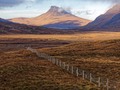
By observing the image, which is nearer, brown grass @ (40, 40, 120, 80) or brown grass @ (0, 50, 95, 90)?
brown grass @ (0, 50, 95, 90)

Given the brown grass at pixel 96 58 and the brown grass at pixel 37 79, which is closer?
the brown grass at pixel 37 79

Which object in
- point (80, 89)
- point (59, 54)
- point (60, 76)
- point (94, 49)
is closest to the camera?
point (80, 89)

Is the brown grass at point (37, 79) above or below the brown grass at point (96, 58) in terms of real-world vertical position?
above

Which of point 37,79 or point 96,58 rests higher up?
point 37,79

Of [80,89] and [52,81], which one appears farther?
[52,81]

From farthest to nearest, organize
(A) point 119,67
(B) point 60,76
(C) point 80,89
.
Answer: (A) point 119,67, (B) point 60,76, (C) point 80,89

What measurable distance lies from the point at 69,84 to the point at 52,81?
130 inches

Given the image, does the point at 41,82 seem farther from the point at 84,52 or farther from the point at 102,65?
the point at 84,52

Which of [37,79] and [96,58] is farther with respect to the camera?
[96,58]

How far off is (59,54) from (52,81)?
4953cm

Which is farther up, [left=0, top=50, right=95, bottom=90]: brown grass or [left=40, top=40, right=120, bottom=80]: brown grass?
[left=0, top=50, right=95, bottom=90]: brown grass

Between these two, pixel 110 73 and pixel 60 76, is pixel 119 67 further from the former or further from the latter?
pixel 60 76

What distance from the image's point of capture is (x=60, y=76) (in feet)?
182

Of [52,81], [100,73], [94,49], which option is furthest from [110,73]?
[94,49]
